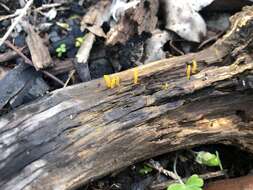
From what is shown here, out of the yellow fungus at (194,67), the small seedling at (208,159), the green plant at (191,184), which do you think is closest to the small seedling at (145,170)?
the green plant at (191,184)

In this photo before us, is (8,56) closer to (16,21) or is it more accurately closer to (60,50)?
(16,21)

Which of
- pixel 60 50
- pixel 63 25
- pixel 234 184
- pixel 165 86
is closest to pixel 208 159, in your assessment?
pixel 234 184

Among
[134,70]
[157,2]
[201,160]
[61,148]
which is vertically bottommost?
[201,160]

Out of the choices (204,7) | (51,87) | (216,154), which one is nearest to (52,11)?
(51,87)

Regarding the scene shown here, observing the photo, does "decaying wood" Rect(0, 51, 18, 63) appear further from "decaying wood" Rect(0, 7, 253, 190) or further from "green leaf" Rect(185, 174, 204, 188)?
"green leaf" Rect(185, 174, 204, 188)

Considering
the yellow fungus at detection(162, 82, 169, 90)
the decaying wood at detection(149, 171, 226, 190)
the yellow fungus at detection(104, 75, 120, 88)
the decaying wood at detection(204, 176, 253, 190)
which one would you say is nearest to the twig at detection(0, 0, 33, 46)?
the yellow fungus at detection(104, 75, 120, 88)

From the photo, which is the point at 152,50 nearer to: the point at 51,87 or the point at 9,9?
the point at 51,87

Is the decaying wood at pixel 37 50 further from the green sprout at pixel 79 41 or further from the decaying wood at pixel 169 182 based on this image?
the decaying wood at pixel 169 182
